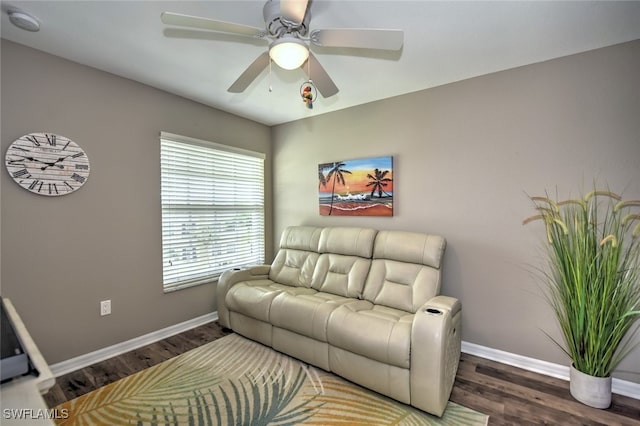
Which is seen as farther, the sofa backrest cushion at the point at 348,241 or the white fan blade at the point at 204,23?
the sofa backrest cushion at the point at 348,241

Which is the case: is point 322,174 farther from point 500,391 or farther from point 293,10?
point 500,391

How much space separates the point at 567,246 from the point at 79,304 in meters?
3.74

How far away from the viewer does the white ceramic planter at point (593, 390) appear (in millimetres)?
1906

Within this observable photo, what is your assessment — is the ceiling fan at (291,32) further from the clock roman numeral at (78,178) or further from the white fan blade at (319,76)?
the clock roman numeral at (78,178)

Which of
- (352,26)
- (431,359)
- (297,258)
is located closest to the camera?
(431,359)

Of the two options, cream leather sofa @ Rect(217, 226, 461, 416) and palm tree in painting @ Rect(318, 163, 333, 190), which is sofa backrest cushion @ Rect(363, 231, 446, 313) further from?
palm tree in painting @ Rect(318, 163, 333, 190)

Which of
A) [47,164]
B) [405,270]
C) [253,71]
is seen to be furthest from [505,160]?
[47,164]

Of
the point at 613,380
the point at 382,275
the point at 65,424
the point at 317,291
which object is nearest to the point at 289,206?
the point at 317,291

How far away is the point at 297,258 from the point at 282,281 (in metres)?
0.30

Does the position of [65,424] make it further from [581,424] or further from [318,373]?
[581,424]

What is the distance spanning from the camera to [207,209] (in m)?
3.35

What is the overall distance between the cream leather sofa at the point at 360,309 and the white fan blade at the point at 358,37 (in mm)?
1637

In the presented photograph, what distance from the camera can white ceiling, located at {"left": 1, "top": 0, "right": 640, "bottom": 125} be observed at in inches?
67.9

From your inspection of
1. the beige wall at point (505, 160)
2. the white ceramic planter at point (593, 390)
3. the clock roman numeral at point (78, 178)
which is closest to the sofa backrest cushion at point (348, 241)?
the beige wall at point (505, 160)
